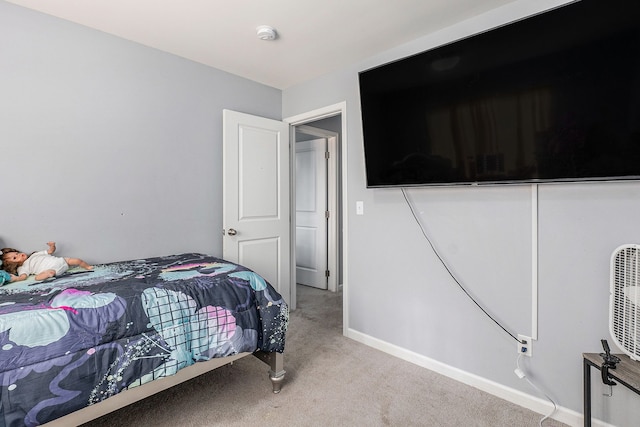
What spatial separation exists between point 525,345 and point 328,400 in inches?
48.5

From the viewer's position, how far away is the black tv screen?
4.88 feet

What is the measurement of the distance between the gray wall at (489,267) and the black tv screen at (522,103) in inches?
7.7

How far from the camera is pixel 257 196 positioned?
3139 millimetres

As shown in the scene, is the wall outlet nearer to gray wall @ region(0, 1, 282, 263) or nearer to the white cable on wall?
the white cable on wall

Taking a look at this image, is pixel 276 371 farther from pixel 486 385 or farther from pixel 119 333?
pixel 486 385

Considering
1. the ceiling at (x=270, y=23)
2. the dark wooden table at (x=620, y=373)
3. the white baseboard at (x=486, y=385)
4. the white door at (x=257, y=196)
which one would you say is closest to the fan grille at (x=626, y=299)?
the dark wooden table at (x=620, y=373)

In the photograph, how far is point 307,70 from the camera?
9.70 feet

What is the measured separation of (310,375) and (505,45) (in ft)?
7.81

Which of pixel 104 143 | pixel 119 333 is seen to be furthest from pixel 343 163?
pixel 119 333

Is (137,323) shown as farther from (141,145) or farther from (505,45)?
(505,45)

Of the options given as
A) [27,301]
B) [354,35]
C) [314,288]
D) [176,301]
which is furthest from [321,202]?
[27,301]

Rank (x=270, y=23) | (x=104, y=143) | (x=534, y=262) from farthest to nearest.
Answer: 1. (x=104, y=143)
2. (x=270, y=23)
3. (x=534, y=262)

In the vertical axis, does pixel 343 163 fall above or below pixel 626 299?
above

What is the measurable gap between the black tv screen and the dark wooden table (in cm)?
85
